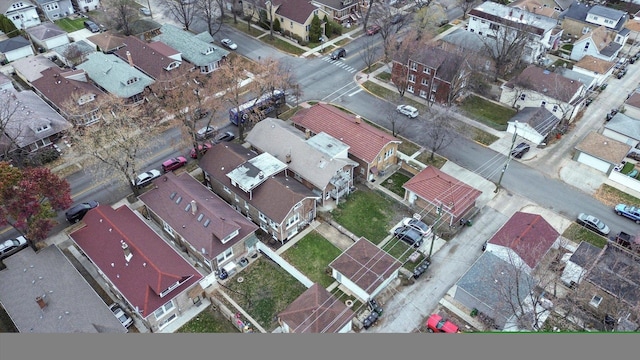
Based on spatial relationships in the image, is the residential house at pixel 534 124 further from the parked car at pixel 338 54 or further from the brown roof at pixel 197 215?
the brown roof at pixel 197 215

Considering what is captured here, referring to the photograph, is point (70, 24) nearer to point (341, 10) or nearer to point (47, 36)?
point (47, 36)

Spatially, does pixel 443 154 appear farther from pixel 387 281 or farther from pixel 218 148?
pixel 218 148

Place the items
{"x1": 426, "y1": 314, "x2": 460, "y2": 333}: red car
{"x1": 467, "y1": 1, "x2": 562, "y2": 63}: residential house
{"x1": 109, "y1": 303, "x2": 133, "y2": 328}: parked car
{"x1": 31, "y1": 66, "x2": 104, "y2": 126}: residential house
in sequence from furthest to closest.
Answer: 1. {"x1": 467, "y1": 1, "x2": 562, "y2": 63}: residential house
2. {"x1": 31, "y1": 66, "x2": 104, "y2": 126}: residential house
3. {"x1": 109, "y1": 303, "x2": 133, "y2": 328}: parked car
4. {"x1": 426, "y1": 314, "x2": 460, "y2": 333}: red car

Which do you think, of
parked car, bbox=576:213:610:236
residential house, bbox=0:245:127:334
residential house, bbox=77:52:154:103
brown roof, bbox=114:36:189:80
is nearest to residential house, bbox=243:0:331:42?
brown roof, bbox=114:36:189:80

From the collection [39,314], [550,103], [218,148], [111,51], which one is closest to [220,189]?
[218,148]

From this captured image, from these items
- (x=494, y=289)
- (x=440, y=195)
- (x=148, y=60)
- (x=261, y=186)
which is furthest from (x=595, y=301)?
(x=148, y=60)

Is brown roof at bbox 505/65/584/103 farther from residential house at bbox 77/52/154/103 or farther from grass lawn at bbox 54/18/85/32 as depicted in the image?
grass lawn at bbox 54/18/85/32
